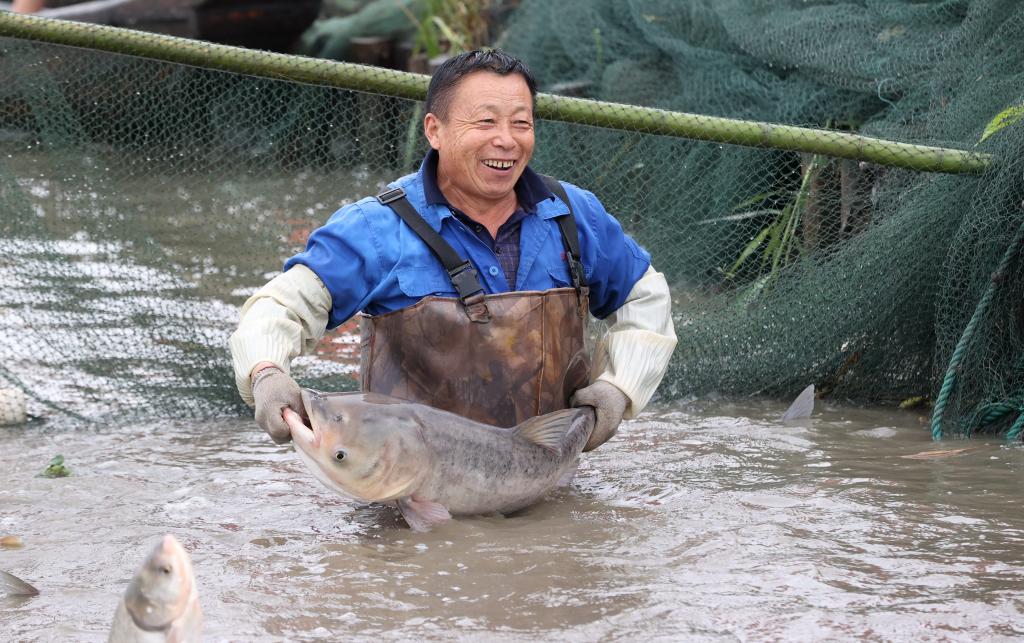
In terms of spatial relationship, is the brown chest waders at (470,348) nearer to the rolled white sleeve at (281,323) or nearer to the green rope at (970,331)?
the rolled white sleeve at (281,323)

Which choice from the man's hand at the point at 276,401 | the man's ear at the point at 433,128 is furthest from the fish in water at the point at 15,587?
the man's ear at the point at 433,128

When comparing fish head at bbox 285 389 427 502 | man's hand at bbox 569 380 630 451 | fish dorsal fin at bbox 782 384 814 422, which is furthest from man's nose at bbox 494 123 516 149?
fish dorsal fin at bbox 782 384 814 422

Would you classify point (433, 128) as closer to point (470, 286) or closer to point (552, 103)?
point (470, 286)

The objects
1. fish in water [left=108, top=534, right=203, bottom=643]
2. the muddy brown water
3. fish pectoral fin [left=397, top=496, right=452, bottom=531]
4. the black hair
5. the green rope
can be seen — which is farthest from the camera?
the green rope

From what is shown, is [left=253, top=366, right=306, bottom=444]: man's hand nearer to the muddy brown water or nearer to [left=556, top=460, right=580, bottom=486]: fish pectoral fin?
the muddy brown water

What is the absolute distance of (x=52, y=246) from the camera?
587cm

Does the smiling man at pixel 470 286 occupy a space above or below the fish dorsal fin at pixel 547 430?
above

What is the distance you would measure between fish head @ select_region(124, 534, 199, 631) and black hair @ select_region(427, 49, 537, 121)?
2088 millimetres

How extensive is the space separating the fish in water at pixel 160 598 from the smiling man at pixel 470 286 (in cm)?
144

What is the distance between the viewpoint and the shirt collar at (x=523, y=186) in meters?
4.35

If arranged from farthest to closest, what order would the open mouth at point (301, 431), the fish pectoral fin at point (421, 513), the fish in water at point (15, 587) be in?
1. the fish pectoral fin at point (421, 513)
2. the open mouth at point (301, 431)
3. the fish in water at point (15, 587)

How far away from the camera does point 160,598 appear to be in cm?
259

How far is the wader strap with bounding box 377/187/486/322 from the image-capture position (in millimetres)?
4176

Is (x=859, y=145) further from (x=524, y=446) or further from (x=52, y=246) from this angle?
(x=52, y=246)
